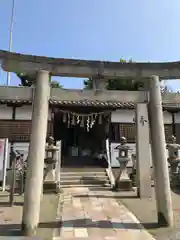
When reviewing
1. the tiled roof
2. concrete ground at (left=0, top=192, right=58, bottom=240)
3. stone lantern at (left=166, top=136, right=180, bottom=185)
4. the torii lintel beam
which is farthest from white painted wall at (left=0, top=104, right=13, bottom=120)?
stone lantern at (left=166, top=136, right=180, bottom=185)

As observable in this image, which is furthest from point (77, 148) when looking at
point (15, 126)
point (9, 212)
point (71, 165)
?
point (9, 212)

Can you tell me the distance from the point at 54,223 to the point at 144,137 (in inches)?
188

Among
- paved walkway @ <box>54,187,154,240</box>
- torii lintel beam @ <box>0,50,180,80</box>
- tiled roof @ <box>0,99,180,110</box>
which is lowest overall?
paved walkway @ <box>54,187,154,240</box>

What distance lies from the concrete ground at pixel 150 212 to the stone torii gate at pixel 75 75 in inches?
12.3

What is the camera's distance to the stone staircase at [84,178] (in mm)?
10438

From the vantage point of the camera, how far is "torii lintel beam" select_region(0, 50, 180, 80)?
18.1ft

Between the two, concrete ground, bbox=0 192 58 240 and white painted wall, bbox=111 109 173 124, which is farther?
white painted wall, bbox=111 109 173 124

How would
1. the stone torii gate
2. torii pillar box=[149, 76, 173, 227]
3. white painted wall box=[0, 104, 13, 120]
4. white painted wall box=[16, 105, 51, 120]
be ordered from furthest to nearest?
white painted wall box=[16, 105, 51, 120] → white painted wall box=[0, 104, 13, 120] → torii pillar box=[149, 76, 173, 227] → the stone torii gate

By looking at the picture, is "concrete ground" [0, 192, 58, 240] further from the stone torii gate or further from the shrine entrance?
the shrine entrance

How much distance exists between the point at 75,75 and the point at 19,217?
410 centimetres

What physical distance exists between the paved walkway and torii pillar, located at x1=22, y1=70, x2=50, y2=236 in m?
0.64

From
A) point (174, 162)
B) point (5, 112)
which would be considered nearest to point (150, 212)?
point (174, 162)

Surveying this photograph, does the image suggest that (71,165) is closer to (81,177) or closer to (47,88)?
(81,177)

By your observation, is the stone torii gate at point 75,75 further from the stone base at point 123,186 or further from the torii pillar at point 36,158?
the stone base at point 123,186
